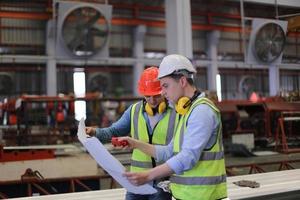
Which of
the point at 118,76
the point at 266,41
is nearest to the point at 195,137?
the point at 266,41

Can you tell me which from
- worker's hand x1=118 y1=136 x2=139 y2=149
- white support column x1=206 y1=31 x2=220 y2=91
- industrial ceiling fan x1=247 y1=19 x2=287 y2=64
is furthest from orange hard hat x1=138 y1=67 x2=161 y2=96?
white support column x1=206 y1=31 x2=220 y2=91

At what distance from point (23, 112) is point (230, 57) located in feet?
29.8

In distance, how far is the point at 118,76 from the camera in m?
14.6

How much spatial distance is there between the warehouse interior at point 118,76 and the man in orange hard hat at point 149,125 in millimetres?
901

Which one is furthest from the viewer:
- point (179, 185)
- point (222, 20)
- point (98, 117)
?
point (222, 20)

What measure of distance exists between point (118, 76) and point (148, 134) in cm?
1244

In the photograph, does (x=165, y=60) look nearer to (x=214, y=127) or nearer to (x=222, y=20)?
(x=214, y=127)

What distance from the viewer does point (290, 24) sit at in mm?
4262

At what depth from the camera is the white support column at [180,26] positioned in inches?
249

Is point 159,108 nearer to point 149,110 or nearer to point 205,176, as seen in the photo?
point 149,110

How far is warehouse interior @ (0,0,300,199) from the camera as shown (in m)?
4.16


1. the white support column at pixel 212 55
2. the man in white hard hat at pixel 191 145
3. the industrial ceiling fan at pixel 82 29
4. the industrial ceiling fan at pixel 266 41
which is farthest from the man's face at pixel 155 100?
the white support column at pixel 212 55

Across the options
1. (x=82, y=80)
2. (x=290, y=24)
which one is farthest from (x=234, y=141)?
(x=82, y=80)

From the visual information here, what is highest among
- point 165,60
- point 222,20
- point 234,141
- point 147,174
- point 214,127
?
point 222,20
